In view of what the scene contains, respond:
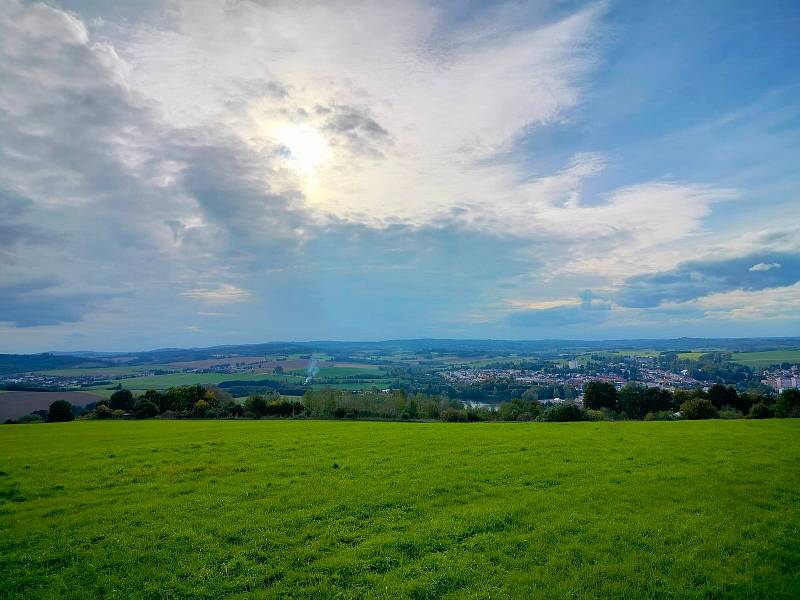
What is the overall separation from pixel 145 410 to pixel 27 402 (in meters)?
31.3

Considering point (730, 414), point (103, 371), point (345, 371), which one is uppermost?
point (103, 371)

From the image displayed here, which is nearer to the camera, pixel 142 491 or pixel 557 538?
pixel 557 538

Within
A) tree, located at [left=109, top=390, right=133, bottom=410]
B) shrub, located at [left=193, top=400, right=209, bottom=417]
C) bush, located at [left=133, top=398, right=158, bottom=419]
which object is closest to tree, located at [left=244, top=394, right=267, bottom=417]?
shrub, located at [left=193, top=400, right=209, bottom=417]

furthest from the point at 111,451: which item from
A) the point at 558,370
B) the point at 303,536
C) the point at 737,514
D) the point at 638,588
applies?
the point at 558,370

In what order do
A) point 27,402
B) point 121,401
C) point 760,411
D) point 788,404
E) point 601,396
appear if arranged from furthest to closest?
point 27,402
point 121,401
point 601,396
point 760,411
point 788,404

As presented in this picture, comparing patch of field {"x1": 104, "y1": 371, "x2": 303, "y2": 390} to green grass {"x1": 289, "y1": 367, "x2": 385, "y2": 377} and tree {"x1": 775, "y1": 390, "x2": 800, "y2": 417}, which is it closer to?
green grass {"x1": 289, "y1": 367, "x2": 385, "y2": 377}

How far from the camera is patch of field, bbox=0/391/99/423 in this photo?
217 ft

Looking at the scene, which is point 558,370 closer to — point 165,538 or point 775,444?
point 775,444

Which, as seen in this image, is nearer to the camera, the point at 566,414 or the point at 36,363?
the point at 566,414

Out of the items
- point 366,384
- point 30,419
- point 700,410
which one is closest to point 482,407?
point 700,410

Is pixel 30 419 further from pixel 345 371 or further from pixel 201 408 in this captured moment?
pixel 345 371

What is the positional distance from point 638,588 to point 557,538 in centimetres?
228

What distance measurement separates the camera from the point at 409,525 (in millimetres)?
11695

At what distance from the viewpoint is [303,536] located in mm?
11148
